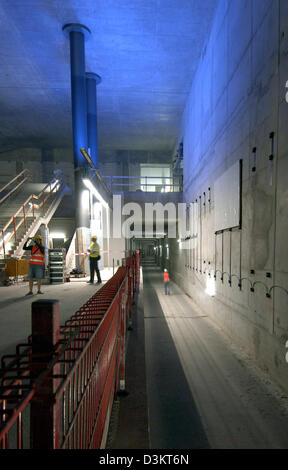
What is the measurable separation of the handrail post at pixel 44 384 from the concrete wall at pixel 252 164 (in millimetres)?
3729

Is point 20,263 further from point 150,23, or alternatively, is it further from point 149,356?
point 150,23

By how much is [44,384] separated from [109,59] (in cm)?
1381

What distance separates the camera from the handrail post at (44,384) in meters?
1.08

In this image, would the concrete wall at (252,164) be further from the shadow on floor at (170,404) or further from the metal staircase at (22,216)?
the metal staircase at (22,216)

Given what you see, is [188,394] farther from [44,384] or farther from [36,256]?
[36,256]

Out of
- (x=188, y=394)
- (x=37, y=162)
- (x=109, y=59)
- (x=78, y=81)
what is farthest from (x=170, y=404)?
(x=37, y=162)

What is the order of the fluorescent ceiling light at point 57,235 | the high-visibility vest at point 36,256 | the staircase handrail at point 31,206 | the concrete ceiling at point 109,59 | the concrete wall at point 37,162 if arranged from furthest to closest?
the concrete wall at point 37,162, the fluorescent ceiling light at point 57,235, the staircase handrail at point 31,206, the concrete ceiling at point 109,59, the high-visibility vest at point 36,256

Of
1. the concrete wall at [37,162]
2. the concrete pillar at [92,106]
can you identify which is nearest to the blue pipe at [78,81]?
the concrete pillar at [92,106]

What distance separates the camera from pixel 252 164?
5.19 metres
